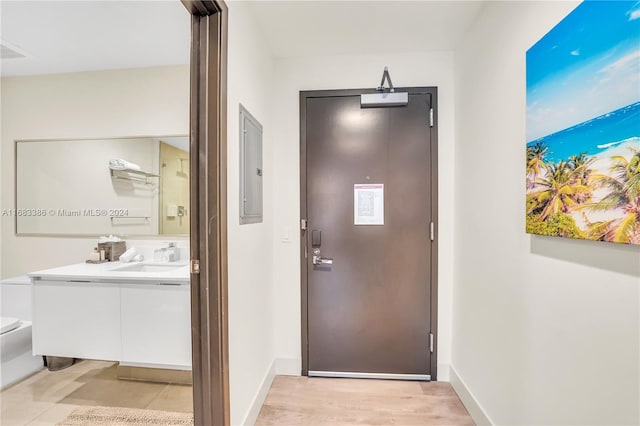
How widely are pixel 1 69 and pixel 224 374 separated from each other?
3021mm

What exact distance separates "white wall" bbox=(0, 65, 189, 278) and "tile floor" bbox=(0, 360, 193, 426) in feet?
2.98

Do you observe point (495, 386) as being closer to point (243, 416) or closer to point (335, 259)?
point (335, 259)

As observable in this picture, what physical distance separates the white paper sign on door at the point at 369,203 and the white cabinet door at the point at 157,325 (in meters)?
1.31

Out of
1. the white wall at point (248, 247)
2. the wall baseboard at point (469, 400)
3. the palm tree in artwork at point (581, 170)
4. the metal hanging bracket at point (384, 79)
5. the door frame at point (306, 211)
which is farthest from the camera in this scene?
the door frame at point (306, 211)

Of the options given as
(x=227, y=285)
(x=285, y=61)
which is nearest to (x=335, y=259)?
(x=227, y=285)

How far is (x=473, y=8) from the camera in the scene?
1664 millimetres

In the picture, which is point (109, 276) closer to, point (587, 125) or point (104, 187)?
point (104, 187)

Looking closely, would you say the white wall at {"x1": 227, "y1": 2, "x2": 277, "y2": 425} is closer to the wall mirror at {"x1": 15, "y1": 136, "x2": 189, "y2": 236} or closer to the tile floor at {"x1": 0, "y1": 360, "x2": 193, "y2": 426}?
the tile floor at {"x1": 0, "y1": 360, "x2": 193, "y2": 426}

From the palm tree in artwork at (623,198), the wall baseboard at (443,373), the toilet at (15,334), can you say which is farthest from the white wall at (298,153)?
the toilet at (15,334)

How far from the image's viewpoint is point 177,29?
1.85 metres

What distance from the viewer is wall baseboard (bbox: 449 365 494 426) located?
162 cm

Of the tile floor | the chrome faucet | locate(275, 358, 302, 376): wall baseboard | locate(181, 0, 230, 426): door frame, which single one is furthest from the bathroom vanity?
locate(275, 358, 302, 376): wall baseboard

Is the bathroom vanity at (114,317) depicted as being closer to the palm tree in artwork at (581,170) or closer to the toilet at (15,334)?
the toilet at (15,334)

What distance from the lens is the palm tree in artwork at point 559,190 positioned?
0.97 m
